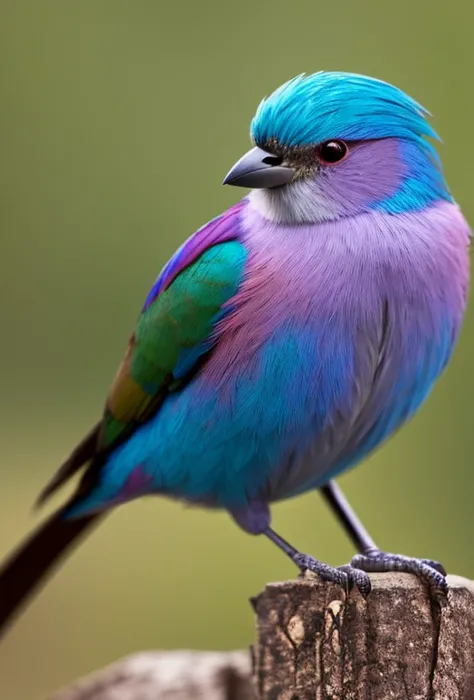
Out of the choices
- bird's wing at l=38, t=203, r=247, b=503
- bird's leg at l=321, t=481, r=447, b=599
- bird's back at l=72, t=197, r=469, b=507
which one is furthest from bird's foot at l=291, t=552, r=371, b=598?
bird's wing at l=38, t=203, r=247, b=503

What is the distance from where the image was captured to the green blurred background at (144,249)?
22.2 feet

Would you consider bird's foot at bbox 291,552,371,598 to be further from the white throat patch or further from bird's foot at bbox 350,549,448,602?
the white throat patch

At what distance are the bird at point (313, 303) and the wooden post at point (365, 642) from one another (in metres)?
0.10

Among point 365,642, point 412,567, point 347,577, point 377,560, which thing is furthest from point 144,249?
point 365,642

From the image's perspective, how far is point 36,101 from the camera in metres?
8.24

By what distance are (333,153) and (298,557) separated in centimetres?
127

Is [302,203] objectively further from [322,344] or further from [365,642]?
[365,642]

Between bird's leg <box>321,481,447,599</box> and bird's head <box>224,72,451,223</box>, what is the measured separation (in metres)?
1.08

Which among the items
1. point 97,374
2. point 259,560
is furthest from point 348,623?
point 97,374

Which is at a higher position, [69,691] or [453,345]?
[453,345]

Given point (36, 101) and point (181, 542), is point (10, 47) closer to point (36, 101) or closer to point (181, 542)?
point (36, 101)

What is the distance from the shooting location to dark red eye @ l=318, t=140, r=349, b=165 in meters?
3.88

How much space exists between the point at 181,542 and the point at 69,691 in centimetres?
255

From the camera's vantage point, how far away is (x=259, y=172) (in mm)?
3832
